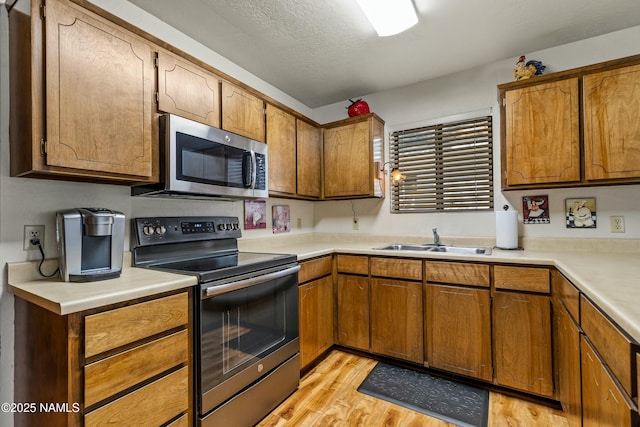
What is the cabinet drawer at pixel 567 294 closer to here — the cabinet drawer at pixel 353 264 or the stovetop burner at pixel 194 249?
the cabinet drawer at pixel 353 264

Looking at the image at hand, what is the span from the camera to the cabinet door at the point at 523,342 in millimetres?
1810

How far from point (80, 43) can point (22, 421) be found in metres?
1.68

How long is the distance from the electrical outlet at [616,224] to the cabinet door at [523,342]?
32.7 inches

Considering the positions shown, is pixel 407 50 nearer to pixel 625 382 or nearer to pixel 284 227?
pixel 284 227

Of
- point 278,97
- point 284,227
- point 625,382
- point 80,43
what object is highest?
point 278,97

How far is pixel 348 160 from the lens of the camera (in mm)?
2883

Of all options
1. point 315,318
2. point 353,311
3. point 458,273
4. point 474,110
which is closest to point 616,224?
point 458,273

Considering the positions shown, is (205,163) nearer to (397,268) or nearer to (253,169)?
(253,169)

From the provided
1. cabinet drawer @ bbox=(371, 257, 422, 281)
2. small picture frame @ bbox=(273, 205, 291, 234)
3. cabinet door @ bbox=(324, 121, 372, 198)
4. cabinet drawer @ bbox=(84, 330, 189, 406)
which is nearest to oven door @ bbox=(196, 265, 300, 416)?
cabinet drawer @ bbox=(84, 330, 189, 406)

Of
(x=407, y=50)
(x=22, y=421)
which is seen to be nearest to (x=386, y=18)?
(x=407, y=50)

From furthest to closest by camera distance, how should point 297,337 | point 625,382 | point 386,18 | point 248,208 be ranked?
point 248,208, point 297,337, point 386,18, point 625,382

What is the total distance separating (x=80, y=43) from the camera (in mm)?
1301

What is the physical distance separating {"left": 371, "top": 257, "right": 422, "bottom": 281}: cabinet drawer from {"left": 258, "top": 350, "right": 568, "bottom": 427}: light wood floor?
77 centimetres

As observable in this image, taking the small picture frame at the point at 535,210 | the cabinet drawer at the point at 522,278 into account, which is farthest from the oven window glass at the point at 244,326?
the small picture frame at the point at 535,210
